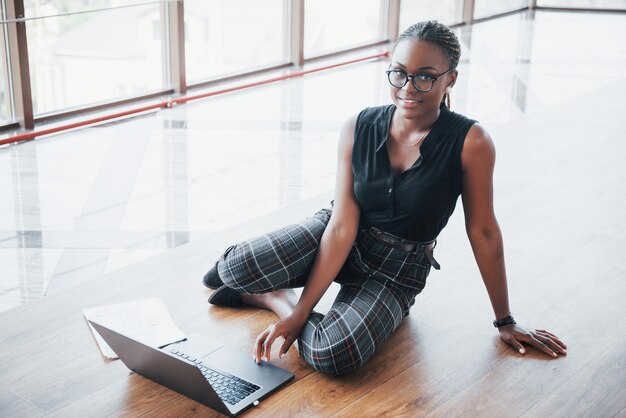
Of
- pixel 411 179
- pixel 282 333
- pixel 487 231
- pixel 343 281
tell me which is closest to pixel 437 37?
pixel 411 179

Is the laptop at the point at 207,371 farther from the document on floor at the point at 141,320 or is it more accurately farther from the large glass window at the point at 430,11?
the large glass window at the point at 430,11

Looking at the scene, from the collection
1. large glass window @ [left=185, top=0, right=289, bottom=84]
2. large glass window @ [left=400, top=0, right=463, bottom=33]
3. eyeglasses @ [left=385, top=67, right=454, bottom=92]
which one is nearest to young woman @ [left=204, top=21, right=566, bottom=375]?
eyeglasses @ [left=385, top=67, right=454, bottom=92]

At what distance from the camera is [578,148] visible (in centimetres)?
Answer: 443

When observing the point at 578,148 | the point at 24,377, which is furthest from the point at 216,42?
the point at 24,377

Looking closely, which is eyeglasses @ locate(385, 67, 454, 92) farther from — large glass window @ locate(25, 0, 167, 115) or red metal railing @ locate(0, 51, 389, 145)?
large glass window @ locate(25, 0, 167, 115)

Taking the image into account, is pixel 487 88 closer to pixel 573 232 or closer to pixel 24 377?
pixel 573 232

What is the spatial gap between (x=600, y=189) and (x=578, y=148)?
675 mm

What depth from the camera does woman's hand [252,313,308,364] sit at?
7.41 feet

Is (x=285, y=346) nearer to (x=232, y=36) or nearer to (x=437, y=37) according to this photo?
(x=437, y=37)

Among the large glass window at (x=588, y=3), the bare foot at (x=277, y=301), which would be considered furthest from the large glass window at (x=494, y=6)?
the bare foot at (x=277, y=301)

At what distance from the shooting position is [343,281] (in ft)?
8.15

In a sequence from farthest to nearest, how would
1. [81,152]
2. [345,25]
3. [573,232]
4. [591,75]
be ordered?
[345,25], [591,75], [81,152], [573,232]

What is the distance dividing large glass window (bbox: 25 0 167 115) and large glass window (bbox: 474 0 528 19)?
15.4 feet

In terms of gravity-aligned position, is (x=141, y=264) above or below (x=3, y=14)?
below
